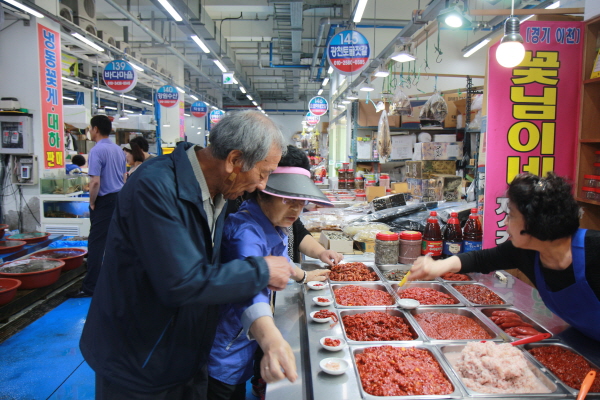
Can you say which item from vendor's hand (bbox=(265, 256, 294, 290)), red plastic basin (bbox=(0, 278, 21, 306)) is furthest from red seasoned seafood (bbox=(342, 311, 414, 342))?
red plastic basin (bbox=(0, 278, 21, 306))

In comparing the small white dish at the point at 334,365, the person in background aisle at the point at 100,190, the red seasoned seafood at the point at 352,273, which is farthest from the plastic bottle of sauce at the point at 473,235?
the person in background aisle at the point at 100,190

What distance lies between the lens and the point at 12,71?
7648 mm

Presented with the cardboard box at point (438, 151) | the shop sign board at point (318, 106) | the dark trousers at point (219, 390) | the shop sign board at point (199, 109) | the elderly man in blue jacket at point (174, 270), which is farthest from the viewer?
the shop sign board at point (199, 109)

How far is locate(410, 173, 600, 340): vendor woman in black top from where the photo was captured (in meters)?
1.67

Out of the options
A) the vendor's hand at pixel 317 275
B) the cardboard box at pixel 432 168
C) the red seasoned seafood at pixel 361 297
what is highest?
the cardboard box at pixel 432 168

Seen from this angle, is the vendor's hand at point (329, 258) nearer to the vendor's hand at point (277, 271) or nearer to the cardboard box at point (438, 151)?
the vendor's hand at point (277, 271)

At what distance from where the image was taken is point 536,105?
3.30 m

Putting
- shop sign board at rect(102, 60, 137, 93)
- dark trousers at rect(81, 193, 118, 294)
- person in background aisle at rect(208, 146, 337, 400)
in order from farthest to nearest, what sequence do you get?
shop sign board at rect(102, 60, 137, 93) < dark trousers at rect(81, 193, 118, 294) < person in background aisle at rect(208, 146, 337, 400)

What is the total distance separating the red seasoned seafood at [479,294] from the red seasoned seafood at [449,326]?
0.23m

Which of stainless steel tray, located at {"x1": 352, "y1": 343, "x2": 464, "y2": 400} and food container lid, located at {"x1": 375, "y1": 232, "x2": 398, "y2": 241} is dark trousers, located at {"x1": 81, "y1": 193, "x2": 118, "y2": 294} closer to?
food container lid, located at {"x1": 375, "y1": 232, "x2": 398, "y2": 241}

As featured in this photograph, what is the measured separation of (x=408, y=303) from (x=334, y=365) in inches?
32.9

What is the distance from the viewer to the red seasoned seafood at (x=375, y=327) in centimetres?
194

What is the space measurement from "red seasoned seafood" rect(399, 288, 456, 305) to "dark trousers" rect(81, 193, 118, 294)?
14.2 feet

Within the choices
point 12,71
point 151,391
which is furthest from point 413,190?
point 12,71
